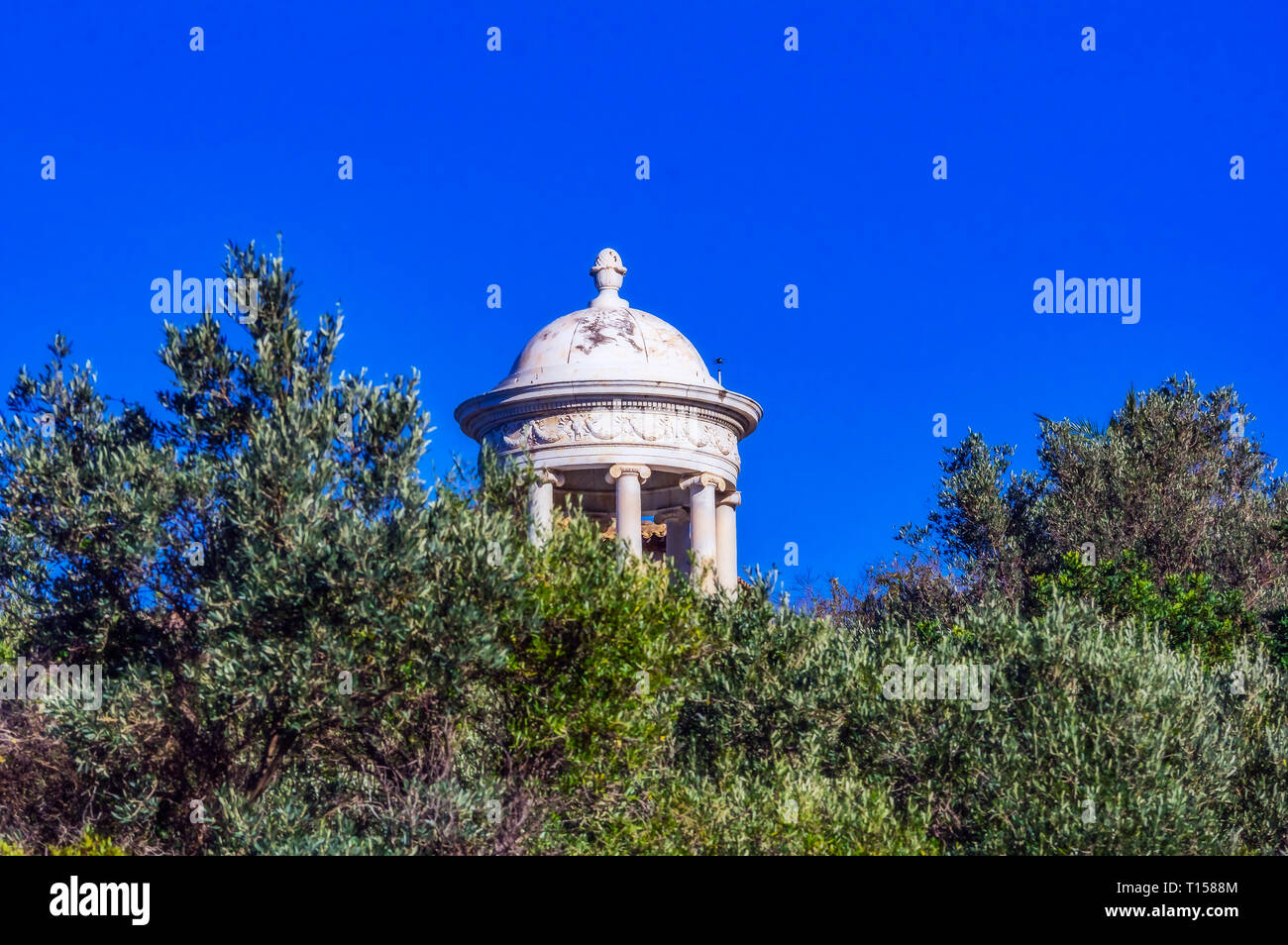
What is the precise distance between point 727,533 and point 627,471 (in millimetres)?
3591

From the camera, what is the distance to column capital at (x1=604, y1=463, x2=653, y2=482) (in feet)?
115

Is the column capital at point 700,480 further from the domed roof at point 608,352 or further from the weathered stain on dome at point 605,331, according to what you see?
the weathered stain on dome at point 605,331

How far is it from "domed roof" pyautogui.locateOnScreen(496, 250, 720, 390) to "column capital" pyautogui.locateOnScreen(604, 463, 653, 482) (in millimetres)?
1889

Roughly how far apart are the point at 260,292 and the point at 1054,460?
92.0 feet

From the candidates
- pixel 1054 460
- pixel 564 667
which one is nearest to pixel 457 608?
pixel 564 667

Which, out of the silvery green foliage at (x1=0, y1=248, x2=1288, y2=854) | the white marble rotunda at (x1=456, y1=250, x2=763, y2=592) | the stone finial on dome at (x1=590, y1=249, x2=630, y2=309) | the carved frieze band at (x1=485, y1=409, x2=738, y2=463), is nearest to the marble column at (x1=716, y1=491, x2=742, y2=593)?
the white marble rotunda at (x1=456, y1=250, x2=763, y2=592)

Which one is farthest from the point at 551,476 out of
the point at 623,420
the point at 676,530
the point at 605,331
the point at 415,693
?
the point at 415,693

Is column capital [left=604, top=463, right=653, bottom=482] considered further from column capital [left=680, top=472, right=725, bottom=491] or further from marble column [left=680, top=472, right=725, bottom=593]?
marble column [left=680, top=472, right=725, bottom=593]

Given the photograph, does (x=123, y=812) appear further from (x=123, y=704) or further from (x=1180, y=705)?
(x=1180, y=705)

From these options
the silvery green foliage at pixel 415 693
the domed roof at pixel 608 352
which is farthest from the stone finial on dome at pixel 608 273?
the silvery green foliage at pixel 415 693

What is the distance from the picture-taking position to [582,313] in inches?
1510

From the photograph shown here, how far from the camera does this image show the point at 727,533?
123 feet

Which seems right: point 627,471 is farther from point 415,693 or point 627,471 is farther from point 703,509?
point 415,693
